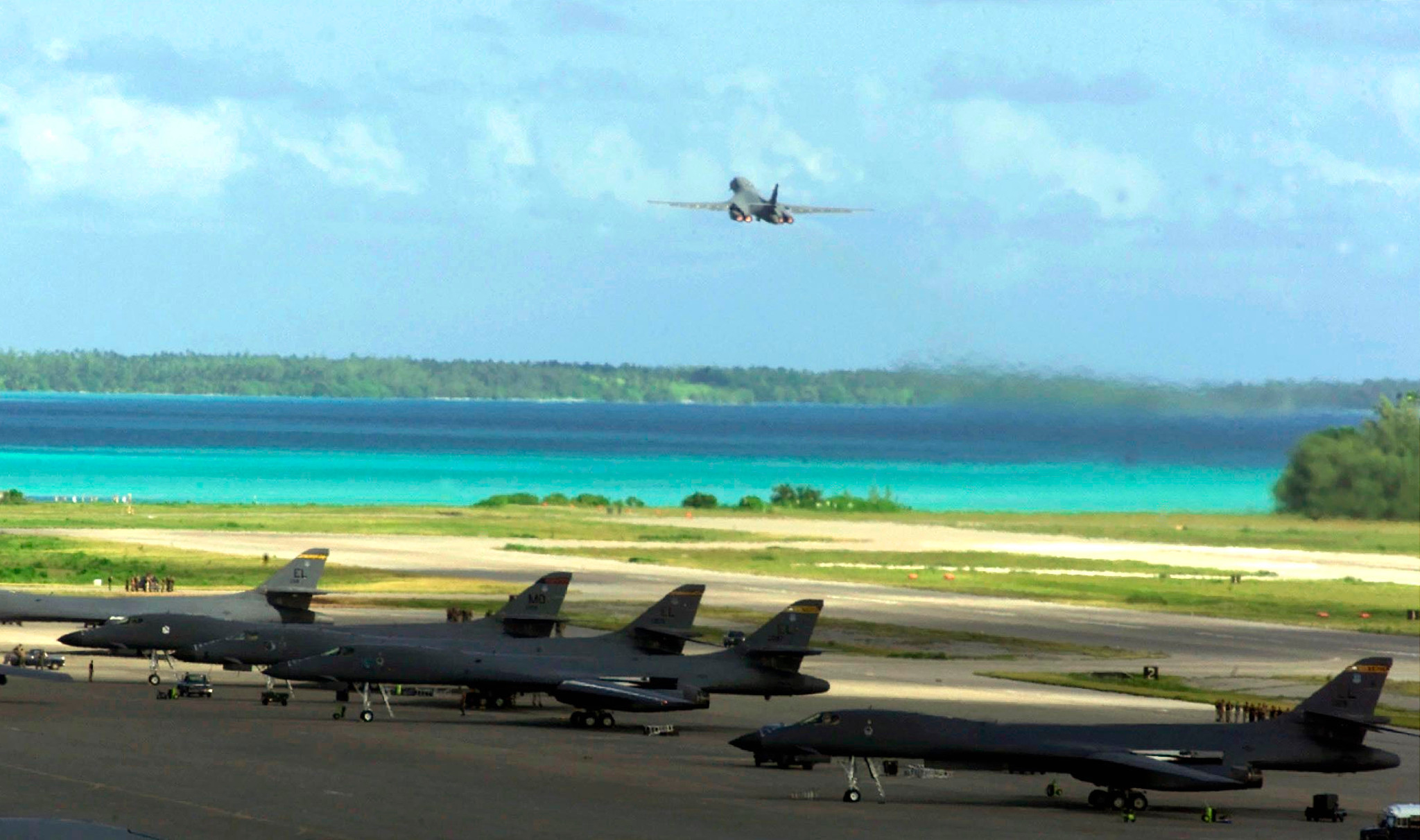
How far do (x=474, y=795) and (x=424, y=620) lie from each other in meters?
48.9

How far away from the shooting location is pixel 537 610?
243 ft

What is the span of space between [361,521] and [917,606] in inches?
3032

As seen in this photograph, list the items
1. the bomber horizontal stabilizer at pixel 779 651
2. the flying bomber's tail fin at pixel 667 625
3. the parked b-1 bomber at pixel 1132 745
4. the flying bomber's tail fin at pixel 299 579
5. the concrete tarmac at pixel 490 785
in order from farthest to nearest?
the flying bomber's tail fin at pixel 299 579, the flying bomber's tail fin at pixel 667 625, the bomber horizontal stabilizer at pixel 779 651, the parked b-1 bomber at pixel 1132 745, the concrete tarmac at pixel 490 785

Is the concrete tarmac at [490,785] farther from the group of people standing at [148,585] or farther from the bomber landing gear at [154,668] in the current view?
the group of people standing at [148,585]

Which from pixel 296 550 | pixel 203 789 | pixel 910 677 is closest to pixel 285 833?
pixel 203 789

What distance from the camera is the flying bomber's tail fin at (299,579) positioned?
83.4m

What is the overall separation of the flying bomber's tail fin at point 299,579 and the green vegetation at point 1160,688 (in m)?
27.1

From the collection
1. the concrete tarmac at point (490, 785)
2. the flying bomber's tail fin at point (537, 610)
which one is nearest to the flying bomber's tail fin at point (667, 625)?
the concrete tarmac at point (490, 785)

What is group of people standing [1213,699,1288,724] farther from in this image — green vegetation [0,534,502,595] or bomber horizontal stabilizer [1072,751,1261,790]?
green vegetation [0,534,502,595]

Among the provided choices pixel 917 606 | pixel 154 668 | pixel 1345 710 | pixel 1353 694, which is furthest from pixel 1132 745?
pixel 917 606

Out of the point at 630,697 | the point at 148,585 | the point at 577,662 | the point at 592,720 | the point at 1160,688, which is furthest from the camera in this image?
the point at 148,585

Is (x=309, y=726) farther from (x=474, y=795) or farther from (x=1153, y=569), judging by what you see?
(x=1153, y=569)

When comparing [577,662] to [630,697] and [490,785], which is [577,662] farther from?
[490,785]

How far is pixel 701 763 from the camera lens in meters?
57.7
